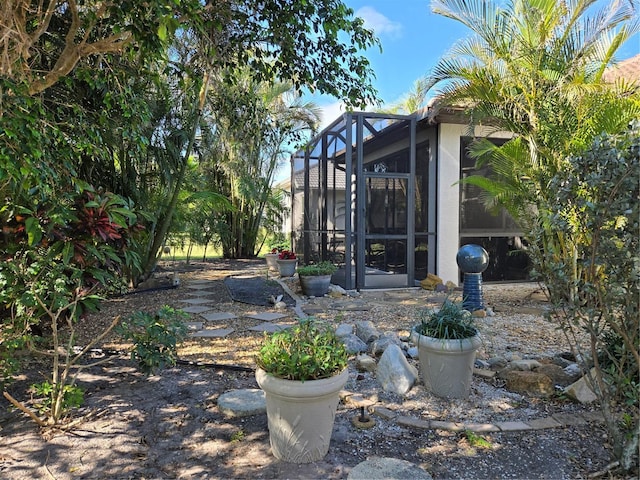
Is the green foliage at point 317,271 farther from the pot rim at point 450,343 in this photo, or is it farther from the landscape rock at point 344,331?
the pot rim at point 450,343

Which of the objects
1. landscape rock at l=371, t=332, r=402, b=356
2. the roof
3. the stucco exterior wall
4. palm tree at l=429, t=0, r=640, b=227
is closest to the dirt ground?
landscape rock at l=371, t=332, r=402, b=356

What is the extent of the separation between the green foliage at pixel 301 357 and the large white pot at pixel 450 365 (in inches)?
34.3

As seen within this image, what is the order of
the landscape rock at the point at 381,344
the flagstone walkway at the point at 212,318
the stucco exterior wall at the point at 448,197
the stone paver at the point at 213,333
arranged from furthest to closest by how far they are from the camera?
1. the stucco exterior wall at the point at 448,197
2. the flagstone walkway at the point at 212,318
3. the stone paver at the point at 213,333
4. the landscape rock at the point at 381,344

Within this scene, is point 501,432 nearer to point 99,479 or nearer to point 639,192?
point 639,192

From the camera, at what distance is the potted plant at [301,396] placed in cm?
199

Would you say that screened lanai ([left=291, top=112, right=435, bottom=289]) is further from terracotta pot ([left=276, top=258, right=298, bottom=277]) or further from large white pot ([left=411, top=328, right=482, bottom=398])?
large white pot ([left=411, top=328, right=482, bottom=398])

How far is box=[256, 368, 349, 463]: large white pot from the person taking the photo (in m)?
1.98

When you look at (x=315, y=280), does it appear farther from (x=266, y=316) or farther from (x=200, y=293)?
(x=200, y=293)

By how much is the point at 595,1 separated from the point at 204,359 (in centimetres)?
581

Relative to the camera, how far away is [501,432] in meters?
2.34

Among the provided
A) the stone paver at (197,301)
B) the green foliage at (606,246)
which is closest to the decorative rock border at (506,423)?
the green foliage at (606,246)

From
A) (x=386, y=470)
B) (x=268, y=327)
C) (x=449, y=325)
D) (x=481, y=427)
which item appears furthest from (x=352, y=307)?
(x=386, y=470)

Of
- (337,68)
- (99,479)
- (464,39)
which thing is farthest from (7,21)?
(464,39)

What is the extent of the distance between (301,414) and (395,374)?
1.13 metres
